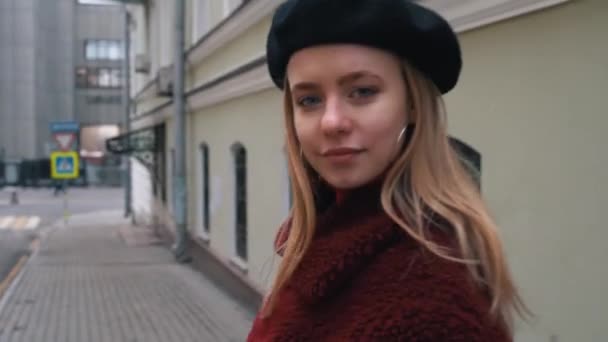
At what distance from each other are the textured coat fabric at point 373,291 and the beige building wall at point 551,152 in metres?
2.00

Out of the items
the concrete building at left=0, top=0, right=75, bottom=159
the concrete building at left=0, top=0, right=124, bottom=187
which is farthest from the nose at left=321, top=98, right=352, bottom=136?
the concrete building at left=0, top=0, right=75, bottom=159

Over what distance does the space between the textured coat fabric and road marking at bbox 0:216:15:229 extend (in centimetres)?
2181

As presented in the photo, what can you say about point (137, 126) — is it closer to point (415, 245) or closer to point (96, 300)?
point (96, 300)

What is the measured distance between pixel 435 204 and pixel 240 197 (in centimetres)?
865

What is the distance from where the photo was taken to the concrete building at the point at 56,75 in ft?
151

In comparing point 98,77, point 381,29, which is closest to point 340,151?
point 381,29

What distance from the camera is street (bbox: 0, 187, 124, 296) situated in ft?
54.6

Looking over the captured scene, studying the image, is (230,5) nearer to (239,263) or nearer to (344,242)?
(239,263)

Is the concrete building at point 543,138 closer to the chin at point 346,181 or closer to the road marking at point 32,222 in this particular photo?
the chin at point 346,181

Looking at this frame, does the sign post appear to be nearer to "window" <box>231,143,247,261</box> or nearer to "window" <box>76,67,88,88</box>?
"window" <box>231,143,247,261</box>

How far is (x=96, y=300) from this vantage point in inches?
390

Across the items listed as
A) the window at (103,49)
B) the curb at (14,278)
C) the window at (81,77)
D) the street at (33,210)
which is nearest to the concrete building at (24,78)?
the window at (81,77)

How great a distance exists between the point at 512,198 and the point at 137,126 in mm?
19091

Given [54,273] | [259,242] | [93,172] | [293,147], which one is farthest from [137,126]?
[93,172]
